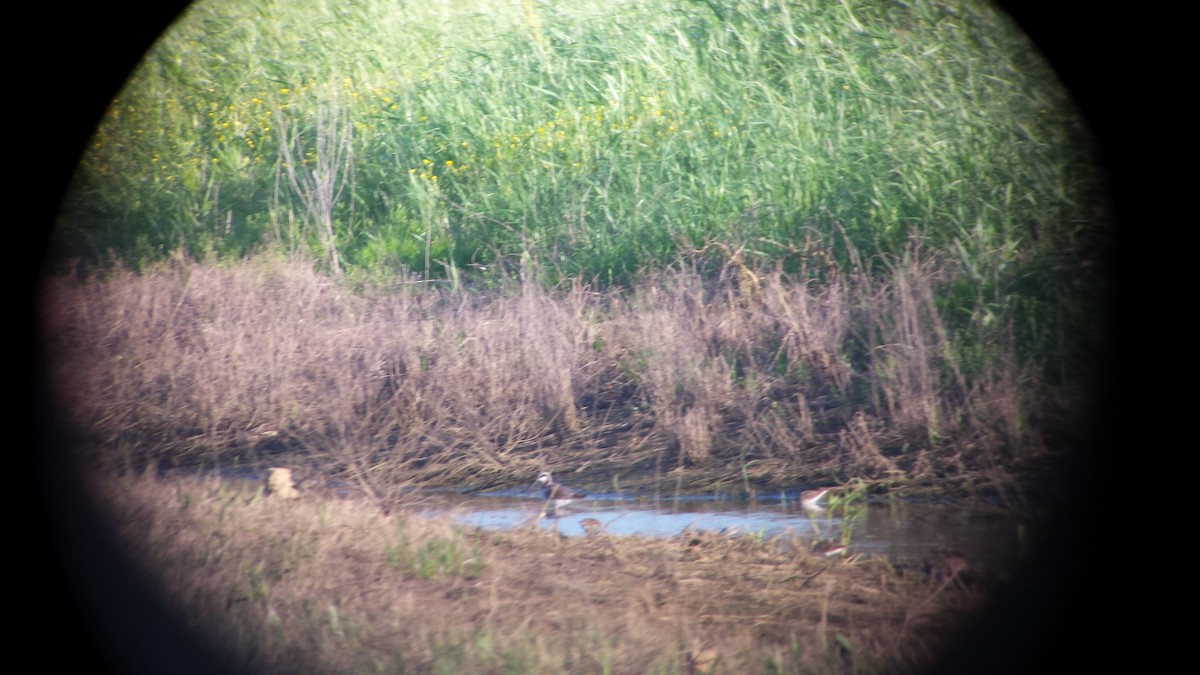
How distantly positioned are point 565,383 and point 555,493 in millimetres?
861

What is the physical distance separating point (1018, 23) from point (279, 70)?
6.48 m

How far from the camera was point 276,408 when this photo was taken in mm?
5336

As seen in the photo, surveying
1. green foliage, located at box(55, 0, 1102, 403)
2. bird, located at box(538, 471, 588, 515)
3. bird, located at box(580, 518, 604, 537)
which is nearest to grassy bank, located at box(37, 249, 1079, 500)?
bird, located at box(538, 471, 588, 515)

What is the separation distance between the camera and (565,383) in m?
5.30

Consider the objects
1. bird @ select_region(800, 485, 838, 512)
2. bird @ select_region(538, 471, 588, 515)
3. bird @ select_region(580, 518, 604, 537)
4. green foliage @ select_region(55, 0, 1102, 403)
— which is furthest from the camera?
green foliage @ select_region(55, 0, 1102, 403)

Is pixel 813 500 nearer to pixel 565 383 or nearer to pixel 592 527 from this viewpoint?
pixel 592 527

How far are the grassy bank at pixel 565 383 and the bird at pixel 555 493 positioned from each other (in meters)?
0.15

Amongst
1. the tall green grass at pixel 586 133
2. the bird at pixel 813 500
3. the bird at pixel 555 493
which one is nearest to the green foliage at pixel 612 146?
the tall green grass at pixel 586 133

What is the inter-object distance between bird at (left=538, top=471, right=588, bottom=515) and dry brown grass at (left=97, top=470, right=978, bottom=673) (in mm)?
402

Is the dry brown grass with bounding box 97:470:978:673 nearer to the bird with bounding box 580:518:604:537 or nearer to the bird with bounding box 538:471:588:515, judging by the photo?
the bird with bounding box 580:518:604:537

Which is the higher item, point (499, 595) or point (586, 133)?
point (586, 133)

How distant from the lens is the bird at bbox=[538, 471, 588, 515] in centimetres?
459

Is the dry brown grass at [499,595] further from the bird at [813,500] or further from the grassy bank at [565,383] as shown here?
the grassy bank at [565,383]

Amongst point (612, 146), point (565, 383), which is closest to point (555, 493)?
point (565, 383)
